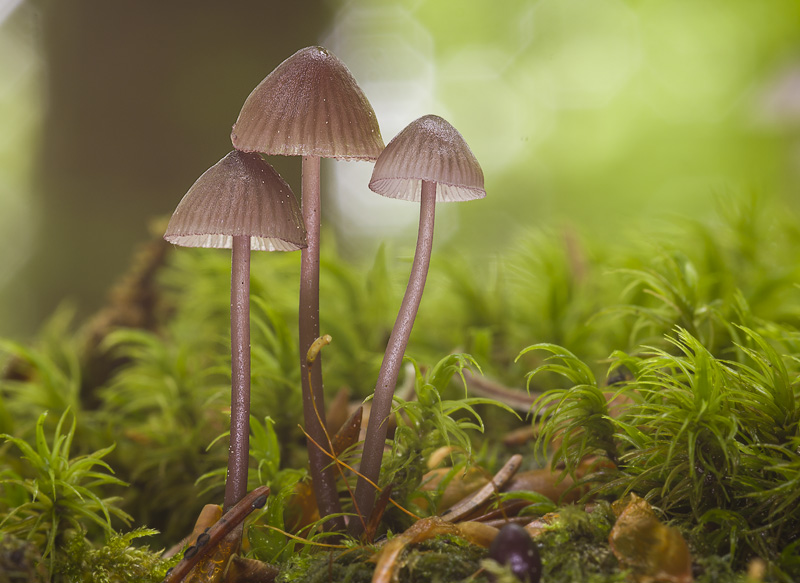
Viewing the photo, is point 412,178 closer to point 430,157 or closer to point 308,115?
point 430,157

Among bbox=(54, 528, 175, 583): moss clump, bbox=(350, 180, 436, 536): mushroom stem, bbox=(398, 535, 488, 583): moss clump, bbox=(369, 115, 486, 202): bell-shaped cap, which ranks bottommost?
bbox=(54, 528, 175, 583): moss clump

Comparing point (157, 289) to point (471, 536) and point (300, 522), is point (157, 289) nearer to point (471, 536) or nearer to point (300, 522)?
point (300, 522)

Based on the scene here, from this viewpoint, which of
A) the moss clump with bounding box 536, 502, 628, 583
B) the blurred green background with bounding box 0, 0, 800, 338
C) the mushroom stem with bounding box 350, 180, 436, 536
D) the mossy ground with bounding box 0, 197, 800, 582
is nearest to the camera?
the moss clump with bounding box 536, 502, 628, 583

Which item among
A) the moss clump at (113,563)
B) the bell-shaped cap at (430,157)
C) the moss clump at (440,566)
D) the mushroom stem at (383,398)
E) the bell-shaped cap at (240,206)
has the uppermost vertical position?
the bell-shaped cap at (430,157)

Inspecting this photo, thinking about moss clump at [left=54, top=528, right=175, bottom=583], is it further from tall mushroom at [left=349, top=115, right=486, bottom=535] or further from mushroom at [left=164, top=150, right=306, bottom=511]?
tall mushroom at [left=349, top=115, right=486, bottom=535]

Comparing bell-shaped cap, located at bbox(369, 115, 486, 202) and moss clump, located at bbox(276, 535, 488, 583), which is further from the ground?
bell-shaped cap, located at bbox(369, 115, 486, 202)

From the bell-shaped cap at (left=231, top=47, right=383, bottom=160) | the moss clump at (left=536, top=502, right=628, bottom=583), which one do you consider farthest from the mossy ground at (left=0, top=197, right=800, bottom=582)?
the bell-shaped cap at (left=231, top=47, right=383, bottom=160)

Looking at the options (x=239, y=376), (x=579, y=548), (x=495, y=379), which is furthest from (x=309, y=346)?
(x=495, y=379)

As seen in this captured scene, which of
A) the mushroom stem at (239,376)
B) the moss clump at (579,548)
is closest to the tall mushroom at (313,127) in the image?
the mushroom stem at (239,376)

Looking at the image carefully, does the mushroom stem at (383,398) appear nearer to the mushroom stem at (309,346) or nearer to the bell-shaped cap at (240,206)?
the mushroom stem at (309,346)

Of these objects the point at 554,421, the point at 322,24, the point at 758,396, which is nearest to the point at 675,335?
the point at 758,396
